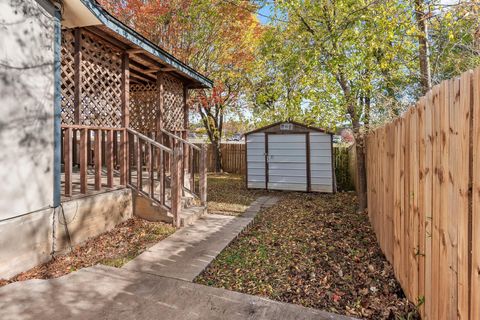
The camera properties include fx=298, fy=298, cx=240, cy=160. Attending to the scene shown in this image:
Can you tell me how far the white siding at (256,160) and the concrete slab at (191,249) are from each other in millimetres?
4032

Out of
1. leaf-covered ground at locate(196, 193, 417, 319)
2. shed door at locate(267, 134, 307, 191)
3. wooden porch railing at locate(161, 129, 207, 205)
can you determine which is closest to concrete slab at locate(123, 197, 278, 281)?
leaf-covered ground at locate(196, 193, 417, 319)

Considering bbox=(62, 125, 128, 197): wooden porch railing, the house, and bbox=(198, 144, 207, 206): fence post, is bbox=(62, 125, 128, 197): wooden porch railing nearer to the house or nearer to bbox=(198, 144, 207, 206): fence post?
the house

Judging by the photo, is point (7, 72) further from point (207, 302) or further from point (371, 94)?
point (371, 94)

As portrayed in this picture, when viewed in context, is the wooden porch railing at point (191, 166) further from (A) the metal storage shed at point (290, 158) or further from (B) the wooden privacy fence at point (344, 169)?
(B) the wooden privacy fence at point (344, 169)

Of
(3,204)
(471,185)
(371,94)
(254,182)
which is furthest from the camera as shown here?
(254,182)

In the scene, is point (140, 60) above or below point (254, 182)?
above

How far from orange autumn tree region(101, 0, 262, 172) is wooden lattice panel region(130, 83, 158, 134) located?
3.27 meters

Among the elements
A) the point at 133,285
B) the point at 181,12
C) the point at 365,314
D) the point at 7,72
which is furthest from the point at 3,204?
the point at 181,12

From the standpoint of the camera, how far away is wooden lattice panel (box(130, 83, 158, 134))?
6.80 metres

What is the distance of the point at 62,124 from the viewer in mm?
3906

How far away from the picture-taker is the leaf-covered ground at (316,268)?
283 centimetres

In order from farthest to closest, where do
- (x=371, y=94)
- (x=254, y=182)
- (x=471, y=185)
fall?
(x=254, y=182) → (x=371, y=94) → (x=471, y=185)

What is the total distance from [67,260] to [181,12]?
8.98 m

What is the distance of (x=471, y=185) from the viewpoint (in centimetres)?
152
